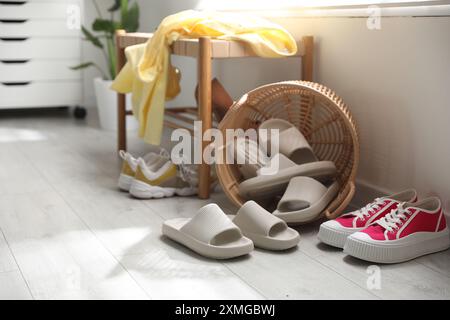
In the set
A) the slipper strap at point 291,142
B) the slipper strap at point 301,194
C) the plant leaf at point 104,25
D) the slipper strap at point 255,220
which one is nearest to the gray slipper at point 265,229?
the slipper strap at point 255,220

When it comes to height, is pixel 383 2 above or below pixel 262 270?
above

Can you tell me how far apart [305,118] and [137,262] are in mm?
875

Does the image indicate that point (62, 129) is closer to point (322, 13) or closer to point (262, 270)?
point (322, 13)

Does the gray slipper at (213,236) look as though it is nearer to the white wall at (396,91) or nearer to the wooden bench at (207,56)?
the wooden bench at (207,56)

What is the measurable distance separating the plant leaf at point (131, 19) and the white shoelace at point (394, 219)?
193cm

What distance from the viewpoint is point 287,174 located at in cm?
184

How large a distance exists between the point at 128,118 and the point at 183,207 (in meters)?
1.40

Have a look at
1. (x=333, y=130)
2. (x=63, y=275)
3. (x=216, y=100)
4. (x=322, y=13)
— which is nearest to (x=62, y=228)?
(x=63, y=275)

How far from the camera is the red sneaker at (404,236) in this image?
1477 millimetres

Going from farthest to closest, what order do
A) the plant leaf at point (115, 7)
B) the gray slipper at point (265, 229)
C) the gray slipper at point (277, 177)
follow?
the plant leaf at point (115, 7), the gray slipper at point (277, 177), the gray slipper at point (265, 229)

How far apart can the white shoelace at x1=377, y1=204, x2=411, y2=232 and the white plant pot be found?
190 cm

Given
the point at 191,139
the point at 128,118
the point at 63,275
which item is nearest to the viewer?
the point at 63,275

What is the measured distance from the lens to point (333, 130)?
2043mm
